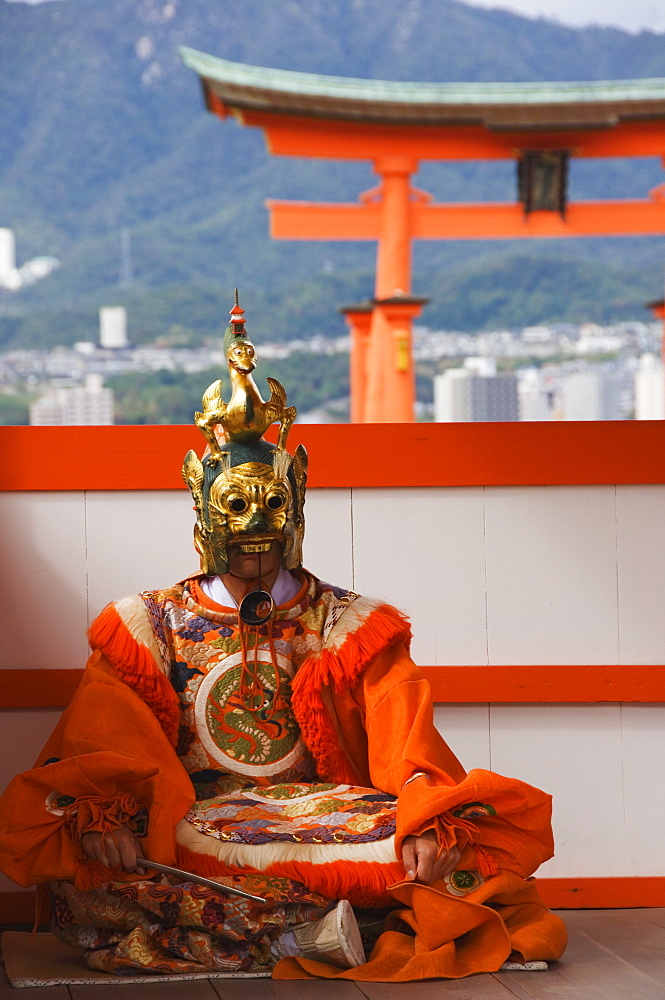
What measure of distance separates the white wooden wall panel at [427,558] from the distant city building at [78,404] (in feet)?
64.9

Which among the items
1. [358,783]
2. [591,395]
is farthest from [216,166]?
[358,783]

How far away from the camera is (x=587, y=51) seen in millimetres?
26906

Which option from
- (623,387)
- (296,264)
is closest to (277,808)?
(623,387)

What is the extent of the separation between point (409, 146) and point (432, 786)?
9.34m

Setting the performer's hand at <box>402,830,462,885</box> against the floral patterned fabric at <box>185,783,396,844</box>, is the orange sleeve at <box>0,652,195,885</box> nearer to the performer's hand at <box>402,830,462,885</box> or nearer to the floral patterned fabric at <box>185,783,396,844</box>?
the floral patterned fabric at <box>185,783,396,844</box>

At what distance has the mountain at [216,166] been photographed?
23.4 metres

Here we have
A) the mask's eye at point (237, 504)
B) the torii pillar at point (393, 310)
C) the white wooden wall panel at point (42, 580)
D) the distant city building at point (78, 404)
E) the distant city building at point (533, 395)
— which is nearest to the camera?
the mask's eye at point (237, 504)

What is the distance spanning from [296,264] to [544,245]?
16.2 ft

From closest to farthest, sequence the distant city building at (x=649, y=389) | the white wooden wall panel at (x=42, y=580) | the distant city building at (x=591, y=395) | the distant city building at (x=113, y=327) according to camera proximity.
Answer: the white wooden wall panel at (x=42, y=580) < the distant city building at (x=649, y=389) < the distant city building at (x=591, y=395) < the distant city building at (x=113, y=327)

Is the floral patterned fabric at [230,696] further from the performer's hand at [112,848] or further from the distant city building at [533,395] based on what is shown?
the distant city building at [533,395]

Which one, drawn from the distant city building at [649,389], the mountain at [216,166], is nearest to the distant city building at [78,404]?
the mountain at [216,166]

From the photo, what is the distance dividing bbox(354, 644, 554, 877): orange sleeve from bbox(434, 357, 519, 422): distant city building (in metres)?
18.5

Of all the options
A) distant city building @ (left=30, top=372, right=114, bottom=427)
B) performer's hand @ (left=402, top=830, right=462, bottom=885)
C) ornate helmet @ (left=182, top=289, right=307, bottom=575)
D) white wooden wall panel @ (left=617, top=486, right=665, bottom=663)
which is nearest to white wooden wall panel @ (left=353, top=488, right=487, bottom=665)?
white wooden wall panel @ (left=617, top=486, right=665, bottom=663)

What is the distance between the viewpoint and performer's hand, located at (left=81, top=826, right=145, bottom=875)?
2.10 meters
